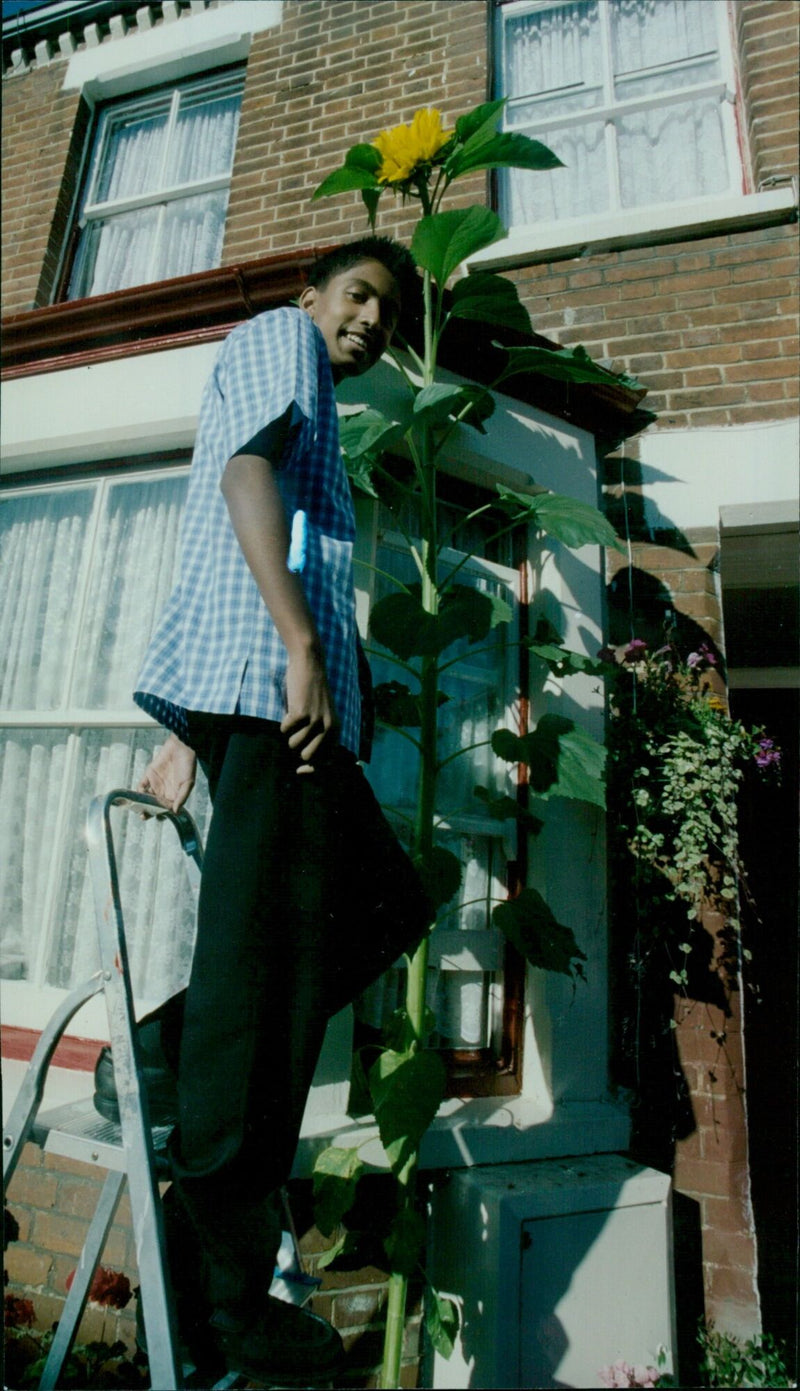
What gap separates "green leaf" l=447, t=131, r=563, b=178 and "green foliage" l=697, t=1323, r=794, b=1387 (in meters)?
3.34

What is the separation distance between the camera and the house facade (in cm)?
209

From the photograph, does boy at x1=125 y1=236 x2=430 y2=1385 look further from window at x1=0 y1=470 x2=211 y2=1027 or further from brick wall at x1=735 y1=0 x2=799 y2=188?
brick wall at x1=735 y1=0 x2=799 y2=188

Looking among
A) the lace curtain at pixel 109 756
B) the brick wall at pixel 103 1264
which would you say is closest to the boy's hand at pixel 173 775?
the lace curtain at pixel 109 756

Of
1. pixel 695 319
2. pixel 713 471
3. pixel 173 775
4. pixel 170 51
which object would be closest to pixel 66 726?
pixel 173 775

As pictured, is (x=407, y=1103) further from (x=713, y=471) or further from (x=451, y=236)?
(x=713, y=471)

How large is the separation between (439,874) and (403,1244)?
2.53 ft

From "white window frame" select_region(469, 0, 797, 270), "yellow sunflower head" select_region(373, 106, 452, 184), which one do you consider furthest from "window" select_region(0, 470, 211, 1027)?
"white window frame" select_region(469, 0, 797, 270)

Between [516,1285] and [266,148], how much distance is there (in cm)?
503

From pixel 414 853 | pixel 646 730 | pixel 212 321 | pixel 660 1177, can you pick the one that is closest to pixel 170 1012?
pixel 414 853

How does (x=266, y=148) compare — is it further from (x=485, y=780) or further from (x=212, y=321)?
(x=485, y=780)

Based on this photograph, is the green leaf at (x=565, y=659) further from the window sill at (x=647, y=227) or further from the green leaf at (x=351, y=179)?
the window sill at (x=647, y=227)

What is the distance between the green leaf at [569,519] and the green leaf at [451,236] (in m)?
0.64

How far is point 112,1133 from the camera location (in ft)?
4.51

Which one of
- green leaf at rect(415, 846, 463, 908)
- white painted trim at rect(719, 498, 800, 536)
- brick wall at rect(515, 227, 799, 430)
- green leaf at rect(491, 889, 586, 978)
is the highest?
brick wall at rect(515, 227, 799, 430)
